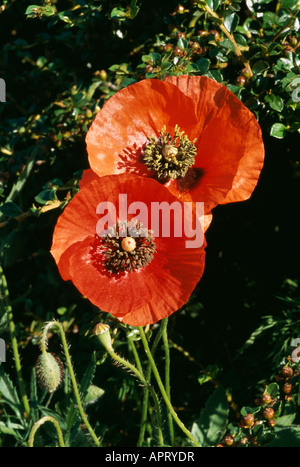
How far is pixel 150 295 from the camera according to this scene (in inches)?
40.3

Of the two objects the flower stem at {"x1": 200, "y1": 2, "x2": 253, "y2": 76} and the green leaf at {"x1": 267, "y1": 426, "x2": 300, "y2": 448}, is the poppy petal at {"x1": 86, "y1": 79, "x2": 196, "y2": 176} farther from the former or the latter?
the green leaf at {"x1": 267, "y1": 426, "x2": 300, "y2": 448}

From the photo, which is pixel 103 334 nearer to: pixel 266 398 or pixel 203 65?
pixel 266 398

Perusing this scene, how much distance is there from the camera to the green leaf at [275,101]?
3.66 ft

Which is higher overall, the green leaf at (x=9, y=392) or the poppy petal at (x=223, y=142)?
the poppy petal at (x=223, y=142)

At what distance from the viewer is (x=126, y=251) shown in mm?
1086

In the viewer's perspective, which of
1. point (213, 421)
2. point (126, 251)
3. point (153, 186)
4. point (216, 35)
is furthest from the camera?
point (213, 421)

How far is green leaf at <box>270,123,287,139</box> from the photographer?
44.9 inches

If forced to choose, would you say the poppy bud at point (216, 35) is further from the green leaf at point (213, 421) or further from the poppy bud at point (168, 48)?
the green leaf at point (213, 421)

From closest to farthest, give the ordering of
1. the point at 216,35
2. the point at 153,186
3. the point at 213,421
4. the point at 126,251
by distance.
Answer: the point at 153,186 → the point at 126,251 → the point at 216,35 → the point at 213,421

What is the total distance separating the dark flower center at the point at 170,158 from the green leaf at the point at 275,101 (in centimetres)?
21

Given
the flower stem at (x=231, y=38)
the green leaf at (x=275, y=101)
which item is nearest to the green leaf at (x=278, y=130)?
the green leaf at (x=275, y=101)

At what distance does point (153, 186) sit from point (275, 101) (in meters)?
0.38

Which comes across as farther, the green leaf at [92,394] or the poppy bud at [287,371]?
the green leaf at [92,394]

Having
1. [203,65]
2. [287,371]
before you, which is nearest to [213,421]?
[287,371]
